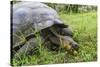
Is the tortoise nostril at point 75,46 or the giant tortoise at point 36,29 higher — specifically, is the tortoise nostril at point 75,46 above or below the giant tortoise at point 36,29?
below

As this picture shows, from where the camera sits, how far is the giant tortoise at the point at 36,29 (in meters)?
2.01

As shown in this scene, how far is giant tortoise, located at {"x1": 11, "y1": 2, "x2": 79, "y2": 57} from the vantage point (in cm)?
201

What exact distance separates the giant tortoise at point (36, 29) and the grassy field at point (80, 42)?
74 mm

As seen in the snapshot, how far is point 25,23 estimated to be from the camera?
204 centimetres

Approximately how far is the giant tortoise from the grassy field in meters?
0.07

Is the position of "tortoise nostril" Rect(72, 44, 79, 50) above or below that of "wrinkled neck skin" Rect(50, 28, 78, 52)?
below

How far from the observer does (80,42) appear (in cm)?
224

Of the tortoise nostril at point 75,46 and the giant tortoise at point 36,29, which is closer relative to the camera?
the giant tortoise at point 36,29

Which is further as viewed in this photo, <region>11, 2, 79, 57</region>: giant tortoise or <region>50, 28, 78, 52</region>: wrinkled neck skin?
<region>50, 28, 78, 52</region>: wrinkled neck skin

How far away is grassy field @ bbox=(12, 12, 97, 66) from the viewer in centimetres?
211

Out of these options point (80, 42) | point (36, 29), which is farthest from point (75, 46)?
point (36, 29)

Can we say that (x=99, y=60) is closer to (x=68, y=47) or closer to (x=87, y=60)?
(x=87, y=60)
